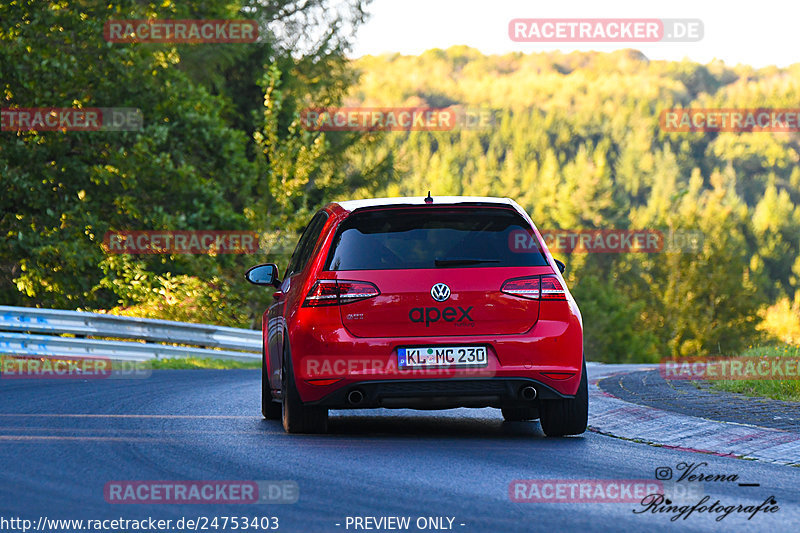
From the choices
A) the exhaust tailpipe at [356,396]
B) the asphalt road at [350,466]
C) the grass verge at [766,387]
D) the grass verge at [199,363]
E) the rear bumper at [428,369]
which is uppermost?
the rear bumper at [428,369]

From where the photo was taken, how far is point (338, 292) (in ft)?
27.4

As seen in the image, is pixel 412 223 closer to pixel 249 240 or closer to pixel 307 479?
pixel 307 479

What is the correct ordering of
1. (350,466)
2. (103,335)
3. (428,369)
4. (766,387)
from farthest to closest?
1. (103,335)
2. (766,387)
3. (428,369)
4. (350,466)

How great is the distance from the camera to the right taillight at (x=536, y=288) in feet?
27.3

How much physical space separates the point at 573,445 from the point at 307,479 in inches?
97.8

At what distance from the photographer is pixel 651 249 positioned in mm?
98438

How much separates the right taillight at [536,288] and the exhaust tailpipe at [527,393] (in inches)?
24.3

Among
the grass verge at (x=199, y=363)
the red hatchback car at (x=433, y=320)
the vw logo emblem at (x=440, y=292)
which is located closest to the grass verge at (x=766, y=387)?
the red hatchback car at (x=433, y=320)

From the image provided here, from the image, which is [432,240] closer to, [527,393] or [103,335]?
[527,393]

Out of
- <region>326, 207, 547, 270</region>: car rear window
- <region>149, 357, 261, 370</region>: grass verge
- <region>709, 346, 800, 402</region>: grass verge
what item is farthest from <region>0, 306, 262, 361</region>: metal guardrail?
<region>326, 207, 547, 270</region>: car rear window

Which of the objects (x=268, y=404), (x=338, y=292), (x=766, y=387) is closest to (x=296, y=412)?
(x=338, y=292)

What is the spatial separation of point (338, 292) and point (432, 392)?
945 mm

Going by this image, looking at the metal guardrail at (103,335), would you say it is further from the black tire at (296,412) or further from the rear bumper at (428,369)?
the rear bumper at (428,369)

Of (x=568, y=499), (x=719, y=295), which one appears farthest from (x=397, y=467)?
(x=719, y=295)
